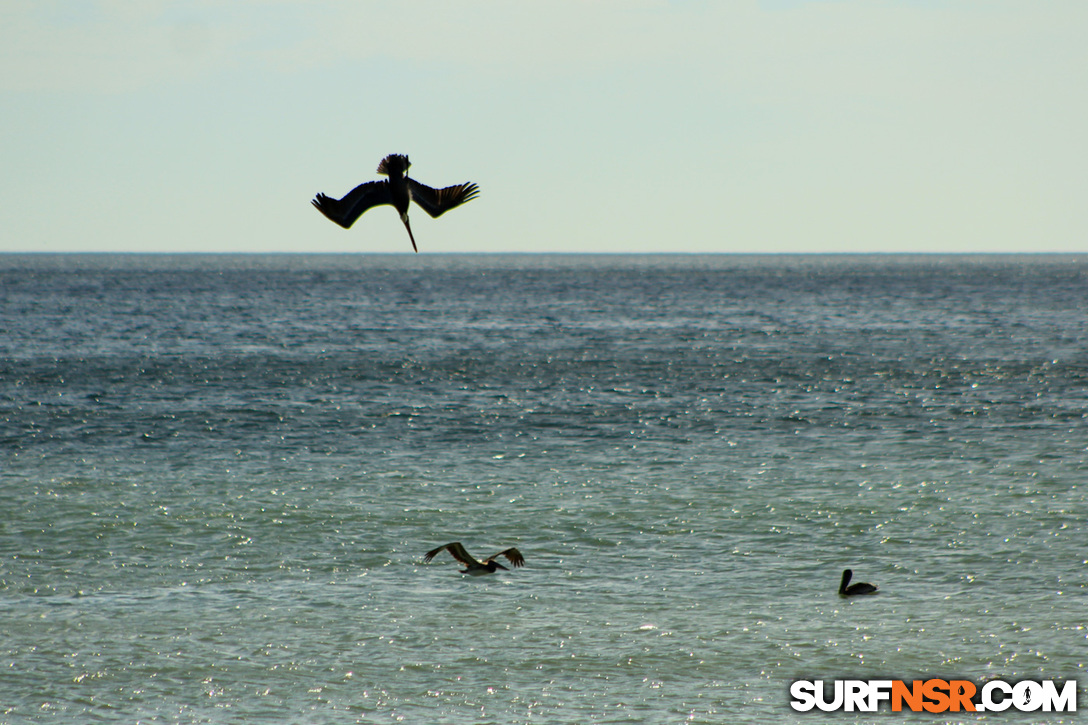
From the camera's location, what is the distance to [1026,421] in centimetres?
3472

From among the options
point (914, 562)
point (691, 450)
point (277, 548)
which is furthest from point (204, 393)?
point (914, 562)

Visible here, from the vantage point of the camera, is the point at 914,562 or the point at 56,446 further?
the point at 56,446

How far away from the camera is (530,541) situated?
20.0 metres

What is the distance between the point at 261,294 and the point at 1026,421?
118850mm
